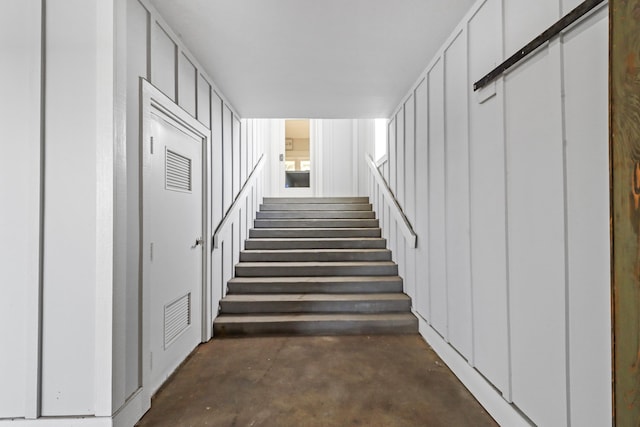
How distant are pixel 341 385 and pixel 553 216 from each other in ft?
5.30

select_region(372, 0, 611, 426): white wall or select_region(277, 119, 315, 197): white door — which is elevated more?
select_region(277, 119, 315, 197): white door

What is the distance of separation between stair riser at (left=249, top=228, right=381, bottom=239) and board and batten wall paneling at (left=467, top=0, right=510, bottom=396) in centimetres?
243

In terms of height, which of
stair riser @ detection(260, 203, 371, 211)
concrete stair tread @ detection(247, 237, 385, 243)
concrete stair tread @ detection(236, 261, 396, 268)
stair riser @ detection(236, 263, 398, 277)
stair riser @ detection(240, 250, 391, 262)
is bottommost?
stair riser @ detection(236, 263, 398, 277)

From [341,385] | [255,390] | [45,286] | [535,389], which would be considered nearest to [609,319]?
[535,389]

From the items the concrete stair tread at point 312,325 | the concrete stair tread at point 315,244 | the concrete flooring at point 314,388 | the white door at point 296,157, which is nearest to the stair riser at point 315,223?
the concrete stair tread at point 315,244

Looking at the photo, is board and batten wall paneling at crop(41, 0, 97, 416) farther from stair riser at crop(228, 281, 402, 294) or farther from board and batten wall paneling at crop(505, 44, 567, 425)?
board and batten wall paneling at crop(505, 44, 567, 425)

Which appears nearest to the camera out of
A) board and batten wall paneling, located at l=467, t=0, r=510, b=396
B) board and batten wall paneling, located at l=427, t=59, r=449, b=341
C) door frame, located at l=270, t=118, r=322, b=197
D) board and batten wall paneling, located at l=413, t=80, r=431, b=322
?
board and batten wall paneling, located at l=467, t=0, r=510, b=396

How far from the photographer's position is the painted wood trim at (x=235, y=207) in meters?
2.94

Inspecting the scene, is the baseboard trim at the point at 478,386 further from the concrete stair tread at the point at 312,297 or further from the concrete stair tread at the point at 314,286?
the concrete stair tread at the point at 314,286

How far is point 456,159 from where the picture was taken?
2.14 meters

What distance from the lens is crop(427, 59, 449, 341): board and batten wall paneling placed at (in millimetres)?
2371

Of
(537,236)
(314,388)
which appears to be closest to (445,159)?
(537,236)

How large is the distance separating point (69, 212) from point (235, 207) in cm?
200

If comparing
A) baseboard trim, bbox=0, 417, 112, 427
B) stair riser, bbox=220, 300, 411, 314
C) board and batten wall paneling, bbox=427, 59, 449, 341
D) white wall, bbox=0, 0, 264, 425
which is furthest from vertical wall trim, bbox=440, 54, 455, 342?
baseboard trim, bbox=0, 417, 112, 427
